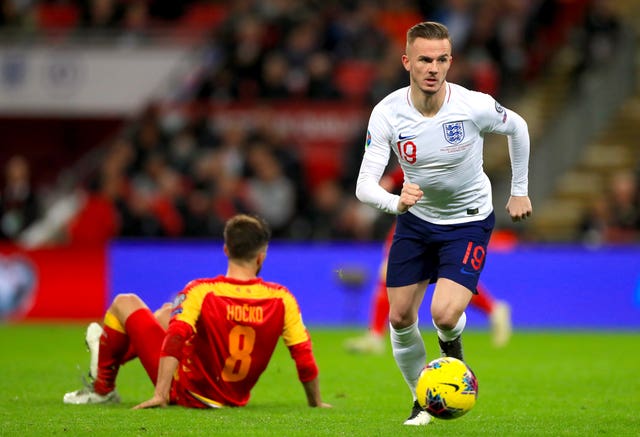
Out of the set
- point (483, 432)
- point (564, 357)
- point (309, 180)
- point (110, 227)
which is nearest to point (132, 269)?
point (110, 227)

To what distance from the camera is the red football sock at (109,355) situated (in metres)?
7.67

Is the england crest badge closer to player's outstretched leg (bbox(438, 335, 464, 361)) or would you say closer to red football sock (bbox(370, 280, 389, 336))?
player's outstretched leg (bbox(438, 335, 464, 361))

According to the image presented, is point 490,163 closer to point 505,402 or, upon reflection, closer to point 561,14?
point 561,14

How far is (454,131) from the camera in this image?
706cm

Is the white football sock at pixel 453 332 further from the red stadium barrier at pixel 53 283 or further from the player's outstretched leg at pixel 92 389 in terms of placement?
the red stadium barrier at pixel 53 283

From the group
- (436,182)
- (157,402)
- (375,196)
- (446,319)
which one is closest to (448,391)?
(446,319)

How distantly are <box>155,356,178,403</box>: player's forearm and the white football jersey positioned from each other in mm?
1454

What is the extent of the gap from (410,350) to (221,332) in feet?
3.76

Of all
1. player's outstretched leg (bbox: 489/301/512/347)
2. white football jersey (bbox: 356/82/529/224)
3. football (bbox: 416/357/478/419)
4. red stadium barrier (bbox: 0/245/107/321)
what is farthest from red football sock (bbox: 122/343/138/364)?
red stadium barrier (bbox: 0/245/107/321)

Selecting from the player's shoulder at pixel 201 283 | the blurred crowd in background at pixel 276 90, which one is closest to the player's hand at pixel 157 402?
the player's shoulder at pixel 201 283

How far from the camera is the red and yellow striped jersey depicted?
7.23m

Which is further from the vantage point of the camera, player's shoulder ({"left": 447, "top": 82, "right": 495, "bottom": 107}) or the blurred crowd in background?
the blurred crowd in background

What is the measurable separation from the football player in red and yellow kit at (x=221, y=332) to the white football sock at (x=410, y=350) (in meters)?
0.52

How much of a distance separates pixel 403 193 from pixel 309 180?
13843 mm
